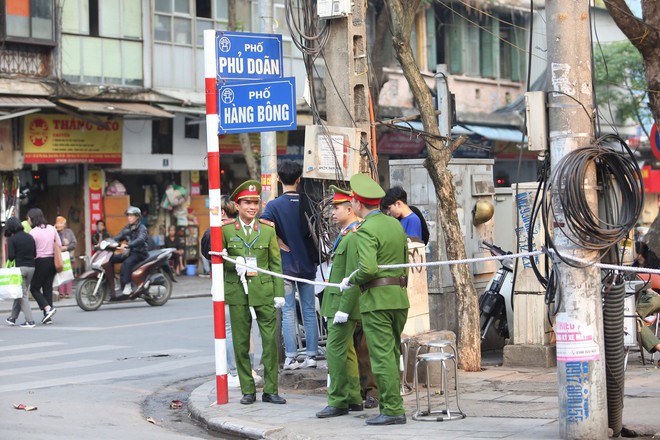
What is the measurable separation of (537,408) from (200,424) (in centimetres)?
280

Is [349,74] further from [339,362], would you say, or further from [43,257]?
[43,257]

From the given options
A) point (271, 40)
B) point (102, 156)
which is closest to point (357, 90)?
point (271, 40)

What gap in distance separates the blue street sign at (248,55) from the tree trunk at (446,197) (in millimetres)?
1441

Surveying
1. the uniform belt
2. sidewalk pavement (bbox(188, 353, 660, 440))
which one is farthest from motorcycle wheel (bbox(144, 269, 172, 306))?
the uniform belt

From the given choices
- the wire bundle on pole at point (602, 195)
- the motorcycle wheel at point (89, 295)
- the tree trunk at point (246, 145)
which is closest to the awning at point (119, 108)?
the tree trunk at point (246, 145)

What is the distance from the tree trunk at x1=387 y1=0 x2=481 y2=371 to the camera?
36.6 feet

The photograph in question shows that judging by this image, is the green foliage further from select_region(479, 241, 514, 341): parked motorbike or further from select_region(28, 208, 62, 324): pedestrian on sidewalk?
select_region(479, 241, 514, 341): parked motorbike

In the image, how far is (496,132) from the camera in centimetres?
3666

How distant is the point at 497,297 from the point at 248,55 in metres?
4.06

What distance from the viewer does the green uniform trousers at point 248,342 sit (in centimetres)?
944

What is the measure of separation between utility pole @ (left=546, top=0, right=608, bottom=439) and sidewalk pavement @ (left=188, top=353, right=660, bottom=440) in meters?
0.43

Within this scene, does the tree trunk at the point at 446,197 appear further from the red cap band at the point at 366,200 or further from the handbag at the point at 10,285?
the handbag at the point at 10,285

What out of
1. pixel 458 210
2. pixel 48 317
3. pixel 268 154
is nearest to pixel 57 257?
pixel 48 317

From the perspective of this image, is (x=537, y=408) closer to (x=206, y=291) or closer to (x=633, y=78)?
(x=206, y=291)
